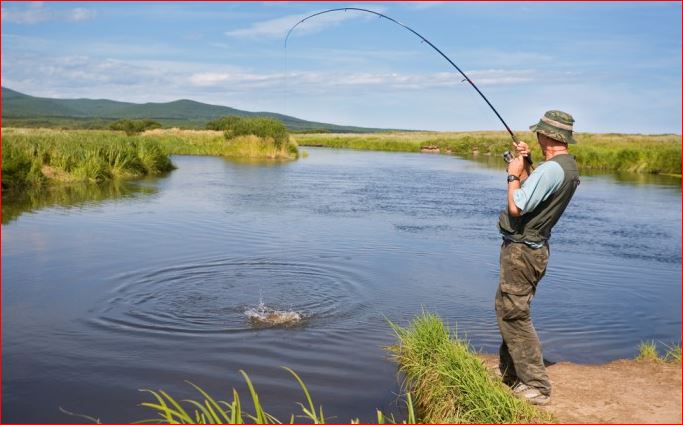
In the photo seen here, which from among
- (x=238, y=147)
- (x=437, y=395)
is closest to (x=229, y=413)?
(x=437, y=395)

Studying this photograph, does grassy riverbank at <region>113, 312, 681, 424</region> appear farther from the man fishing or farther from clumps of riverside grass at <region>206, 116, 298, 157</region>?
clumps of riverside grass at <region>206, 116, 298, 157</region>

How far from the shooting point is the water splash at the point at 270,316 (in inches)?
269

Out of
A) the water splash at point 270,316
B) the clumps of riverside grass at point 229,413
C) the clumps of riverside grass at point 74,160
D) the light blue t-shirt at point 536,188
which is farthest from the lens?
the clumps of riverside grass at point 74,160

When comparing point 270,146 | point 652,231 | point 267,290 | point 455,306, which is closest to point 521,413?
point 455,306

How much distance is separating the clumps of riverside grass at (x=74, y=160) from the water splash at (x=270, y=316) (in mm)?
11685

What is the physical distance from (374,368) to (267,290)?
9.01ft

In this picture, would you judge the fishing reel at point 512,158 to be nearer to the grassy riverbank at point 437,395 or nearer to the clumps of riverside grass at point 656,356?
the grassy riverbank at point 437,395

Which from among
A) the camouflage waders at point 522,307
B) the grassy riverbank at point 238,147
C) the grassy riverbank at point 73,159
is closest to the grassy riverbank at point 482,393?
the camouflage waders at point 522,307

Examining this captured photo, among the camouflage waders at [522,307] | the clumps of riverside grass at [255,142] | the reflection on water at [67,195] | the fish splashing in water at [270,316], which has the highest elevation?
the clumps of riverside grass at [255,142]

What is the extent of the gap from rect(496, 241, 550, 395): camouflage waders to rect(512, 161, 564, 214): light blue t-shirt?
328 mm

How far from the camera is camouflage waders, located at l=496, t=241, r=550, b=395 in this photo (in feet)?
14.8

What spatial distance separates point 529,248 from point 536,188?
0.43 m

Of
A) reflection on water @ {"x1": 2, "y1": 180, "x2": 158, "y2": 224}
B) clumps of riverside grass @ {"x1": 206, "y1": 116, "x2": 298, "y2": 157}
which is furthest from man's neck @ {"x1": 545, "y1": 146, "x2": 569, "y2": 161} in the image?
clumps of riverside grass @ {"x1": 206, "y1": 116, "x2": 298, "y2": 157}

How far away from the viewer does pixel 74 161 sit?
19.8 m
